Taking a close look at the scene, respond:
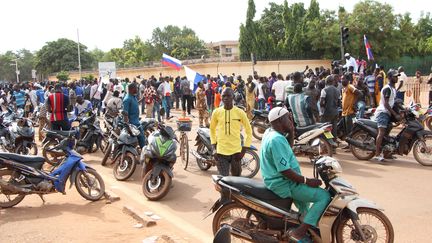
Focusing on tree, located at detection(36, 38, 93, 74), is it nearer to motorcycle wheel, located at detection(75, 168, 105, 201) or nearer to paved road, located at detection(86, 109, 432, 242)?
paved road, located at detection(86, 109, 432, 242)

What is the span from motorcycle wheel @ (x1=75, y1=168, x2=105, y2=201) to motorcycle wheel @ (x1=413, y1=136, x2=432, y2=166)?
592 centimetres

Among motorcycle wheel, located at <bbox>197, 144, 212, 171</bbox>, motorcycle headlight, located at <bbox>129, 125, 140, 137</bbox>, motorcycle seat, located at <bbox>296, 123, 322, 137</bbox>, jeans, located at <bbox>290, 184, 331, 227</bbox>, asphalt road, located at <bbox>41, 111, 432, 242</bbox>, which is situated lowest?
asphalt road, located at <bbox>41, 111, 432, 242</bbox>

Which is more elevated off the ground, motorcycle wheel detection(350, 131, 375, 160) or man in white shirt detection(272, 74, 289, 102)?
man in white shirt detection(272, 74, 289, 102)

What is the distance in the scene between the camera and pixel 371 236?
4141mm

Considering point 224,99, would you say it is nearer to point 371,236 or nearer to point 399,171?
point 371,236

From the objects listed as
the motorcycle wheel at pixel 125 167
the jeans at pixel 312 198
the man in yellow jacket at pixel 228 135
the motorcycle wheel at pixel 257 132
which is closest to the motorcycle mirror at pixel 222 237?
the jeans at pixel 312 198

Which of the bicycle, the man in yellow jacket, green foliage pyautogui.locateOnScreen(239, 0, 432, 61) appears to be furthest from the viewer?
green foliage pyautogui.locateOnScreen(239, 0, 432, 61)

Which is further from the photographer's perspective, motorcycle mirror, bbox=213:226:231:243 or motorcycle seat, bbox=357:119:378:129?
motorcycle seat, bbox=357:119:378:129

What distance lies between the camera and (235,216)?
450 centimetres

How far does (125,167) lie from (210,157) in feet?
5.30

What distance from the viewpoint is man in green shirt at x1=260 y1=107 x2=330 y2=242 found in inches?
161

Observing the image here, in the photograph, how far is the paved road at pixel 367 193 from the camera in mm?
5438

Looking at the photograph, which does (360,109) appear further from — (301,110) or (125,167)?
(125,167)

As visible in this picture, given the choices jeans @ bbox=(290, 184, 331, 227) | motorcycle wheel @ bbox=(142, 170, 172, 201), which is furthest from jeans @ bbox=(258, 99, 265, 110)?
jeans @ bbox=(290, 184, 331, 227)
